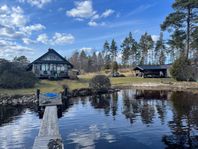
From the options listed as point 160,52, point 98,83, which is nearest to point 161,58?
point 160,52

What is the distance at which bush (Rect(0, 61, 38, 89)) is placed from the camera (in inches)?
1558

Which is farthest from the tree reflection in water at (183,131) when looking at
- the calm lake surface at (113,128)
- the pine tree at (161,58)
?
the pine tree at (161,58)

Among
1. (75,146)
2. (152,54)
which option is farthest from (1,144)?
(152,54)

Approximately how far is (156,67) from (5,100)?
49203 mm

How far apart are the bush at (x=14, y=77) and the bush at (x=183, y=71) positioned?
3077 centimetres

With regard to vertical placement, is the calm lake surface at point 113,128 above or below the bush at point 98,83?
below

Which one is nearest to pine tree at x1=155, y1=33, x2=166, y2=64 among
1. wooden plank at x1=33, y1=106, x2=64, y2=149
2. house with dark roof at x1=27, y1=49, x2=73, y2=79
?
house with dark roof at x1=27, y1=49, x2=73, y2=79

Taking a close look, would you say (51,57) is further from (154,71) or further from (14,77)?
(154,71)

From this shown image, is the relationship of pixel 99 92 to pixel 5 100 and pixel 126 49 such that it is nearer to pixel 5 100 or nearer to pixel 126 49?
pixel 5 100

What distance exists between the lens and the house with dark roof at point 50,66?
56250 mm

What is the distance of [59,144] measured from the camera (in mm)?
12375

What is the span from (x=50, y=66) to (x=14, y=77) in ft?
54.1

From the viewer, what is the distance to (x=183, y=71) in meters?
56.4

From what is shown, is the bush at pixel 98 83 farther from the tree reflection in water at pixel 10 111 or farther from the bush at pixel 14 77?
the tree reflection in water at pixel 10 111
